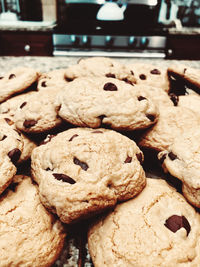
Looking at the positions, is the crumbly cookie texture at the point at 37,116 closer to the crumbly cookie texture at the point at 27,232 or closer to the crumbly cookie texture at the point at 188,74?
the crumbly cookie texture at the point at 27,232

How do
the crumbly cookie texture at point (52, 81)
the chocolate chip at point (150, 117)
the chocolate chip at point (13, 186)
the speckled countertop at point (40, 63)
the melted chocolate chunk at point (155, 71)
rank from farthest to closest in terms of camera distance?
the speckled countertop at point (40, 63)
the melted chocolate chunk at point (155, 71)
the crumbly cookie texture at point (52, 81)
the chocolate chip at point (150, 117)
the chocolate chip at point (13, 186)

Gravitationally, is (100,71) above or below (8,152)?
above

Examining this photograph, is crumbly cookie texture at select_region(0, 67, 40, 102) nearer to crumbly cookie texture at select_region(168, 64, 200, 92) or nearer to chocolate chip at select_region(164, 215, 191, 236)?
crumbly cookie texture at select_region(168, 64, 200, 92)

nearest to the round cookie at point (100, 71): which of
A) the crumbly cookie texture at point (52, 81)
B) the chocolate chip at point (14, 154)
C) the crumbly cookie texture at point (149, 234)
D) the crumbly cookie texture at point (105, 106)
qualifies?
the crumbly cookie texture at point (52, 81)

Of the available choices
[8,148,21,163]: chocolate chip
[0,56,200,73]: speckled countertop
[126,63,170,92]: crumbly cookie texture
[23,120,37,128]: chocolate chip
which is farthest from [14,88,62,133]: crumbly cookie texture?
[0,56,200,73]: speckled countertop

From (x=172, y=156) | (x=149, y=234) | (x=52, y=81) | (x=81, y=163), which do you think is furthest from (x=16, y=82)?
(x=149, y=234)

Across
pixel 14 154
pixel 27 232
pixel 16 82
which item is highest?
pixel 16 82

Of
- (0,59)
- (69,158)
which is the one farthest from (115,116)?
(0,59)

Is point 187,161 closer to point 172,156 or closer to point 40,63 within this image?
point 172,156

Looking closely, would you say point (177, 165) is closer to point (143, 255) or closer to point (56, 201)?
point (143, 255)
